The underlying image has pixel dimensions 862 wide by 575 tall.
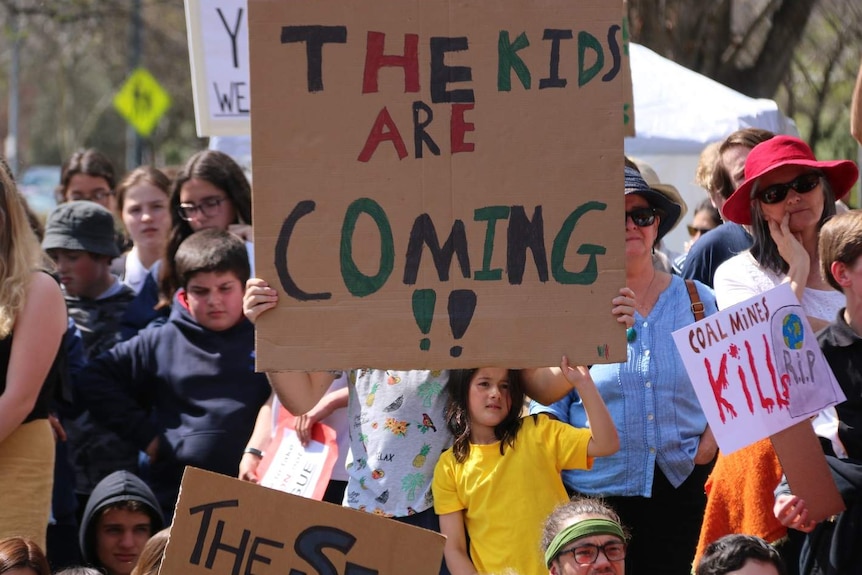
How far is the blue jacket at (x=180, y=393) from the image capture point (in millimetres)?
5074

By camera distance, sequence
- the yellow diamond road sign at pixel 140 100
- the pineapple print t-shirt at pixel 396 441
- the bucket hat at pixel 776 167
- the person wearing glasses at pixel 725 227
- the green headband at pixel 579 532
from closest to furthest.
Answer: the green headband at pixel 579 532 < the pineapple print t-shirt at pixel 396 441 < the bucket hat at pixel 776 167 < the person wearing glasses at pixel 725 227 < the yellow diamond road sign at pixel 140 100

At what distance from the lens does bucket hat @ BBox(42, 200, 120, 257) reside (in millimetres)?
5871

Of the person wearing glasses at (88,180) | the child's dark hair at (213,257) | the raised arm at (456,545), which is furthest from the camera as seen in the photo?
the person wearing glasses at (88,180)

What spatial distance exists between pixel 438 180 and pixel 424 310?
33cm

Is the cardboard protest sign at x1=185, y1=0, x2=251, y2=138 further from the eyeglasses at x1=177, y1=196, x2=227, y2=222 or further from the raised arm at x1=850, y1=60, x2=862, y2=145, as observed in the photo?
the raised arm at x1=850, y1=60, x2=862, y2=145

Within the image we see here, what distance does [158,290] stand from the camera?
5.80 meters

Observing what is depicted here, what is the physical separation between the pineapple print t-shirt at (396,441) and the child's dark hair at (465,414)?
0.14 ft

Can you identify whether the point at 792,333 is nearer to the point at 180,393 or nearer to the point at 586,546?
the point at 586,546

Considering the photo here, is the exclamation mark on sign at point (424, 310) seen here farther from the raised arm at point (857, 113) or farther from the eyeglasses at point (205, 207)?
the eyeglasses at point (205, 207)

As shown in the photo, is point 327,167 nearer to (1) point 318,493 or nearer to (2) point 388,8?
(2) point 388,8

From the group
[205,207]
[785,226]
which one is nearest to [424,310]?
[785,226]

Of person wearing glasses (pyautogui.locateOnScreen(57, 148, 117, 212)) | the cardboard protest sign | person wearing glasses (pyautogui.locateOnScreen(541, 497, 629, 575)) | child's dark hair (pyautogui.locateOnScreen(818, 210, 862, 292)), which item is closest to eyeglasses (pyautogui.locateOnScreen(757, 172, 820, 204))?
child's dark hair (pyautogui.locateOnScreen(818, 210, 862, 292))

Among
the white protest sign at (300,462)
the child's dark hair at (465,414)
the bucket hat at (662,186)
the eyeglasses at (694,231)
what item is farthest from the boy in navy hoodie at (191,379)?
the eyeglasses at (694,231)

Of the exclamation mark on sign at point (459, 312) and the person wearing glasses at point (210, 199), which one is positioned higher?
the person wearing glasses at point (210, 199)
